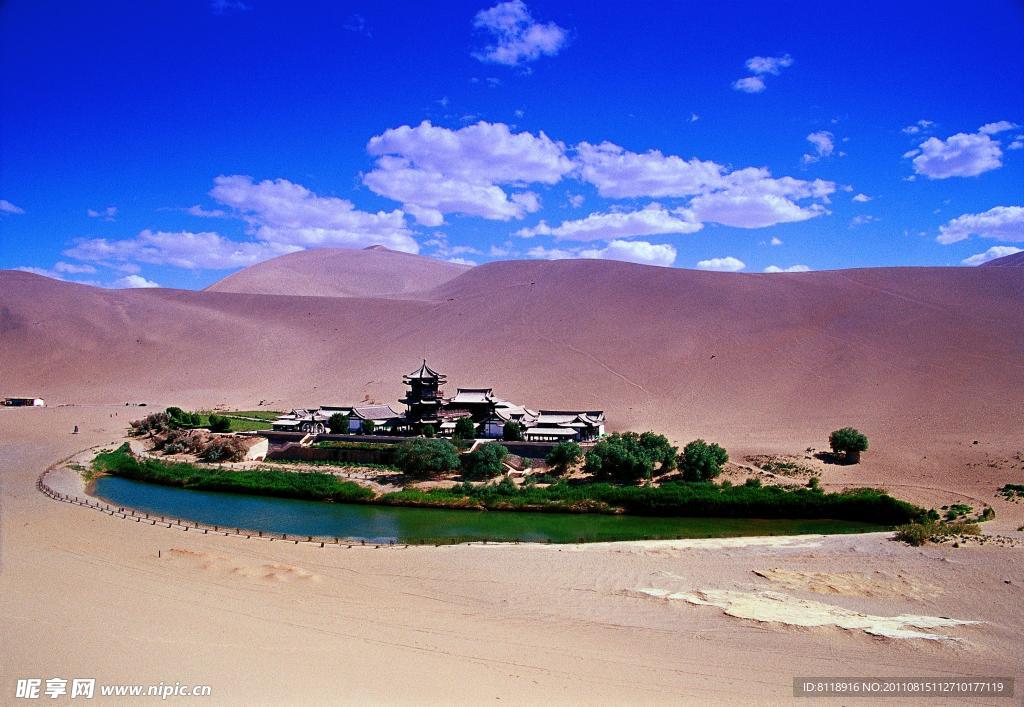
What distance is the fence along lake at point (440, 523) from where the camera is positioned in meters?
21.0

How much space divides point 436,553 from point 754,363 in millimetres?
36698

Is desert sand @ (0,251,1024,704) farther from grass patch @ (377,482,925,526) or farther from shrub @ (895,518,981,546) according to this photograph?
grass patch @ (377,482,925,526)

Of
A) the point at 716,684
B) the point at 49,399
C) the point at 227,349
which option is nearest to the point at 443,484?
the point at 716,684

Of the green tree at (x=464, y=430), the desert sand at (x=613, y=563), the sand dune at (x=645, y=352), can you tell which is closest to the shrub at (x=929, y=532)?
the desert sand at (x=613, y=563)

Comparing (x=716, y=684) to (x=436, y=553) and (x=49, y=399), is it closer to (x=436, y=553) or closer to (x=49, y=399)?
(x=436, y=553)

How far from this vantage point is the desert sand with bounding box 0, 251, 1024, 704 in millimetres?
10305

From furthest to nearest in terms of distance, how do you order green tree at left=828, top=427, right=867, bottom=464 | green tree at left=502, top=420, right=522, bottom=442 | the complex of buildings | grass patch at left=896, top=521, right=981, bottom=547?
the complex of buildings < green tree at left=502, top=420, right=522, bottom=442 < green tree at left=828, top=427, right=867, bottom=464 < grass patch at left=896, top=521, right=981, bottom=547

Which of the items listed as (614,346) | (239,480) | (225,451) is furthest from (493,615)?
(614,346)

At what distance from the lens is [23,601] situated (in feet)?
39.5

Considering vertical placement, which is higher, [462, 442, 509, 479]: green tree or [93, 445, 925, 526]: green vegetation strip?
[462, 442, 509, 479]: green tree

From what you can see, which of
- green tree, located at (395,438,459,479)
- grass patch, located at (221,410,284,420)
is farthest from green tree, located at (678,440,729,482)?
grass patch, located at (221,410,284,420)

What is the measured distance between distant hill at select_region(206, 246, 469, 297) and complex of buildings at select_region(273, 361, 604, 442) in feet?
240

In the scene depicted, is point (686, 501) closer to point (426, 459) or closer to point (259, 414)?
point (426, 459)

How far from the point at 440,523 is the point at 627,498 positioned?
665 centimetres
